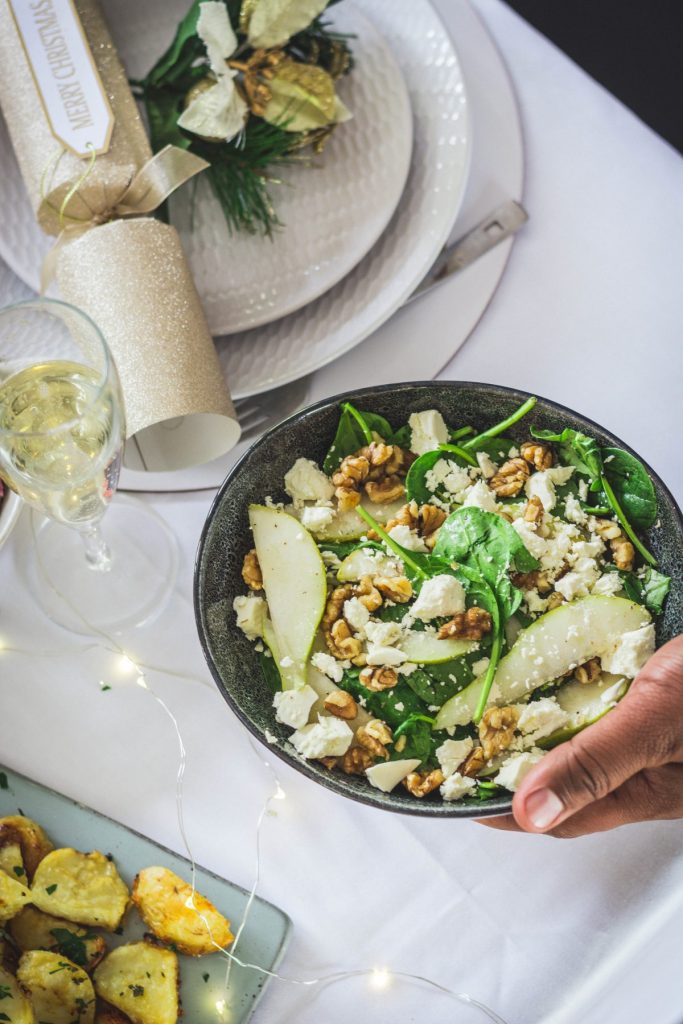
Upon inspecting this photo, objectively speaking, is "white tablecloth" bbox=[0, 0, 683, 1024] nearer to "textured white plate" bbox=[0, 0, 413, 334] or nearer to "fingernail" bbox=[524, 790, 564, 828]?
"textured white plate" bbox=[0, 0, 413, 334]

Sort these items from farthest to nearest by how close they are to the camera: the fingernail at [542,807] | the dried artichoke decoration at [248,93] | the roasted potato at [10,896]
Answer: the dried artichoke decoration at [248,93], the roasted potato at [10,896], the fingernail at [542,807]

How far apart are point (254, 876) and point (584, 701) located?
39cm

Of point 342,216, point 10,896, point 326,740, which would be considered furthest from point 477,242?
point 10,896

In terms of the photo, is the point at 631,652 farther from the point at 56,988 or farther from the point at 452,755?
the point at 56,988

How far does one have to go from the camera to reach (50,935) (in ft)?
3.12

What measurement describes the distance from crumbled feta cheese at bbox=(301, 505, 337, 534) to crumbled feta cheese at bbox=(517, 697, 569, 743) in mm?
266

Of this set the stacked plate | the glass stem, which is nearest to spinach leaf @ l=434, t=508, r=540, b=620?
the stacked plate

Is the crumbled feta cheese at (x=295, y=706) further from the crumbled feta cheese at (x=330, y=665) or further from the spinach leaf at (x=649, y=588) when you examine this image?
the spinach leaf at (x=649, y=588)

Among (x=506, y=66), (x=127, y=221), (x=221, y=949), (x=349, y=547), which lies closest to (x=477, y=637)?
(x=349, y=547)

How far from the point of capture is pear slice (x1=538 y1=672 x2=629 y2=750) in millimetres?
900

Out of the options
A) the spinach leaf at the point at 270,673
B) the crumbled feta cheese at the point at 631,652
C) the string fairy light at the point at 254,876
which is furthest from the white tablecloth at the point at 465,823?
the crumbled feta cheese at the point at 631,652

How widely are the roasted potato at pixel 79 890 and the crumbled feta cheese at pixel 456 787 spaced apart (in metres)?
0.34

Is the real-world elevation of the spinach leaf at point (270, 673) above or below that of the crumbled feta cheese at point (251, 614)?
below

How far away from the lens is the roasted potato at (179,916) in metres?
0.95
